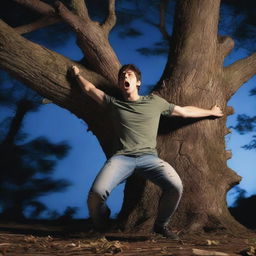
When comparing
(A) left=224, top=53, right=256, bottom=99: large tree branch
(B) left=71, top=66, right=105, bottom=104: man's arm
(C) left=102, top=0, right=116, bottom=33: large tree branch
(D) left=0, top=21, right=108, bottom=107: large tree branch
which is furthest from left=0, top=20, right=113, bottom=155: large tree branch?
(A) left=224, top=53, right=256, bottom=99: large tree branch

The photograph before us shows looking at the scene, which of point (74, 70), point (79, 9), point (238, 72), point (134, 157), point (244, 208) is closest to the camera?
point (134, 157)

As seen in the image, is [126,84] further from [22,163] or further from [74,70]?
[22,163]

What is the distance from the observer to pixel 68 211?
1038 centimetres

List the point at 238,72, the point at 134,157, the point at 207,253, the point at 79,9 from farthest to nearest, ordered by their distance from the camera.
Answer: the point at 238,72
the point at 79,9
the point at 134,157
the point at 207,253

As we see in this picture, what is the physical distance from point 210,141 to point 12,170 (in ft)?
20.6

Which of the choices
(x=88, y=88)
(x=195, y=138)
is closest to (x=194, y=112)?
(x=195, y=138)

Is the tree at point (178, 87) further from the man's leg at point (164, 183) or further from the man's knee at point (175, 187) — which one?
the man's knee at point (175, 187)

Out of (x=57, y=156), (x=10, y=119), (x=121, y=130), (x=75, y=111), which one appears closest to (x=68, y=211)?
(x=57, y=156)

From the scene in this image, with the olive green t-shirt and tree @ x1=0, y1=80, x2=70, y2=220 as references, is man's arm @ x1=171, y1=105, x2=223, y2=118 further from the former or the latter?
tree @ x1=0, y1=80, x2=70, y2=220

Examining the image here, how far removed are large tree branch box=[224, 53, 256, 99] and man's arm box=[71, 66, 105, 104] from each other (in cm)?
178

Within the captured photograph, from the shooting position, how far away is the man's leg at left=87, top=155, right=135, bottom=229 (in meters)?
3.60

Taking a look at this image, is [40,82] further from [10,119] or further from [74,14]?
[10,119]

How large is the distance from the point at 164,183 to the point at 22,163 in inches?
268

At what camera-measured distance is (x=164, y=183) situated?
3.78 metres
